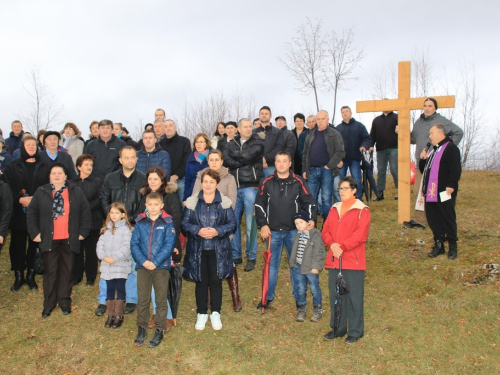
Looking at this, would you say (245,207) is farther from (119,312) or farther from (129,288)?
(119,312)

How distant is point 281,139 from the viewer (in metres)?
8.60

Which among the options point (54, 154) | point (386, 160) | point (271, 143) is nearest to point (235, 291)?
point (271, 143)

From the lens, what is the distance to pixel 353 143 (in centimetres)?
1005

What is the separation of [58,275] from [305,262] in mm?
3568

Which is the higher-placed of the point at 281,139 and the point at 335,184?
the point at 281,139

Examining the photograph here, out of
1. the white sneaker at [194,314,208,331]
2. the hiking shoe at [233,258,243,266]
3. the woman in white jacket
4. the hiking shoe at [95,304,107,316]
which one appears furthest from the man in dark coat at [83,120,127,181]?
the white sneaker at [194,314,208,331]

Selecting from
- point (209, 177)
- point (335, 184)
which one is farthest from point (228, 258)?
point (335, 184)

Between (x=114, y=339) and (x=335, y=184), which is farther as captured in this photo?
Answer: (x=335, y=184)

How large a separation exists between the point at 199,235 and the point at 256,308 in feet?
5.28

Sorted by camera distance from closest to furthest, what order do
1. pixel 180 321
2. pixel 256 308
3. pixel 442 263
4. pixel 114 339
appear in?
pixel 114 339 → pixel 180 321 → pixel 256 308 → pixel 442 263

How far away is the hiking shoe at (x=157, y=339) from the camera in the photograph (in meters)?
5.43

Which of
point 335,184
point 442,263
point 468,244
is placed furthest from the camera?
point 335,184

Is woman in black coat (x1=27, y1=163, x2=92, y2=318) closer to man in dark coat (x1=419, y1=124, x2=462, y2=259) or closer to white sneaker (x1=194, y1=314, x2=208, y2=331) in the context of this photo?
white sneaker (x1=194, y1=314, x2=208, y2=331)

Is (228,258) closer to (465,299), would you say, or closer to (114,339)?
(114,339)
